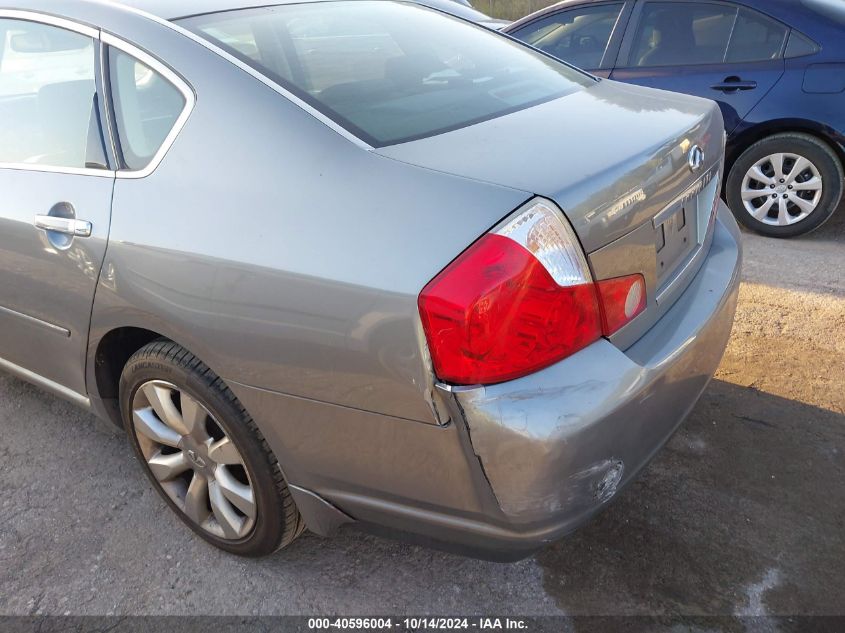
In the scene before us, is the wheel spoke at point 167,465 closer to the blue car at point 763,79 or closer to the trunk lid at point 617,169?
the trunk lid at point 617,169

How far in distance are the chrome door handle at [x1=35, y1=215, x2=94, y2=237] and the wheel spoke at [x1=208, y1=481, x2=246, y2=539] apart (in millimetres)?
793

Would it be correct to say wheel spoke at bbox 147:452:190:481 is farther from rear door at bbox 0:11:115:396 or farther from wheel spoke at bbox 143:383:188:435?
rear door at bbox 0:11:115:396

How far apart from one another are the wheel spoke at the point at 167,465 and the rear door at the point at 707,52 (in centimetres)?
392

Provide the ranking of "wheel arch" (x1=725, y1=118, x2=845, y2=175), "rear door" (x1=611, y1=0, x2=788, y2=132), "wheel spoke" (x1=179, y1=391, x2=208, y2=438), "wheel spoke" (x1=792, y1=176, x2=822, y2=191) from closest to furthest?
"wheel spoke" (x1=179, y1=391, x2=208, y2=438) < "wheel arch" (x1=725, y1=118, x2=845, y2=175) < "wheel spoke" (x1=792, y1=176, x2=822, y2=191) < "rear door" (x1=611, y1=0, x2=788, y2=132)

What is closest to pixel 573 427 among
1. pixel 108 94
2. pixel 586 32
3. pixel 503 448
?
pixel 503 448

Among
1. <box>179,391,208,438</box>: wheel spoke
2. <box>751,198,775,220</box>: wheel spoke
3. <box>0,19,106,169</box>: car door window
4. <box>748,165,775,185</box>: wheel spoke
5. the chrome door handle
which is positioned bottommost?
<box>751,198,775,220</box>: wheel spoke

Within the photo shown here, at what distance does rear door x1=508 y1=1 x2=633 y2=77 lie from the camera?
5047 mm

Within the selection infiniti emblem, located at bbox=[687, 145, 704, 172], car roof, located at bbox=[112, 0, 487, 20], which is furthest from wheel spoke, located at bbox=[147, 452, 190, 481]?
infiniti emblem, located at bbox=[687, 145, 704, 172]

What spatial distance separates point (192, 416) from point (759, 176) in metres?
3.93

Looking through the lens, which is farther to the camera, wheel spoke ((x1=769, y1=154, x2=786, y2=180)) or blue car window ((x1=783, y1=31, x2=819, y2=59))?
wheel spoke ((x1=769, y1=154, x2=786, y2=180))

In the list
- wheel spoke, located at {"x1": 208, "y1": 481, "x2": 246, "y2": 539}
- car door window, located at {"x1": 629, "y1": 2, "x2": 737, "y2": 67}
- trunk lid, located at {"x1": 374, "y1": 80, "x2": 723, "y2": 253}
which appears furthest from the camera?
car door window, located at {"x1": 629, "y1": 2, "x2": 737, "y2": 67}

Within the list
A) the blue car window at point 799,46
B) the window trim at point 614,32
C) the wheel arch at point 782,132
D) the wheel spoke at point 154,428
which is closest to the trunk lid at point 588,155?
the wheel spoke at point 154,428

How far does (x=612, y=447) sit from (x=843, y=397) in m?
1.75

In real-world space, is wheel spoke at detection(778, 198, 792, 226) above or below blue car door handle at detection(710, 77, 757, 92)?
below
